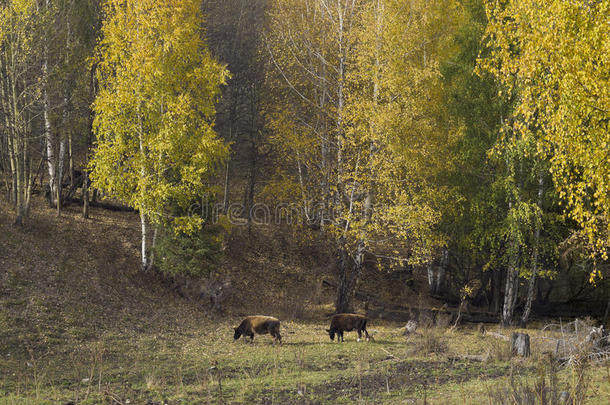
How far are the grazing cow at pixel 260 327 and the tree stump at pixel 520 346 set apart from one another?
6.16 metres

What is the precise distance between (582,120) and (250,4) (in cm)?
3090

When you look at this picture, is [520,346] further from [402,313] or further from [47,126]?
[47,126]

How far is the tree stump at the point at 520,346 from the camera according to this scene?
1251 cm

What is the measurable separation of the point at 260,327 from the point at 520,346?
272 inches

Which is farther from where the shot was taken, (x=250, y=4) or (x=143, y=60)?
(x=250, y=4)

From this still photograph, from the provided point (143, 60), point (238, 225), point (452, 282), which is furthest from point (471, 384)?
point (238, 225)

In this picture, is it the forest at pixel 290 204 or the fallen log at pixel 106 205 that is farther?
the fallen log at pixel 106 205

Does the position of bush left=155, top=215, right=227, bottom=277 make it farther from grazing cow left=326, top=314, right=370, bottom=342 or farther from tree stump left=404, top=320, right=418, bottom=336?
tree stump left=404, top=320, right=418, bottom=336

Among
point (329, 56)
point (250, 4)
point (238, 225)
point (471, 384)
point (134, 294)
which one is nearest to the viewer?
point (471, 384)

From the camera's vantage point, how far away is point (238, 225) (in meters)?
28.9

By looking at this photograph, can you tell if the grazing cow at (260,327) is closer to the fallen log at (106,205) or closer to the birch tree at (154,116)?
the birch tree at (154,116)

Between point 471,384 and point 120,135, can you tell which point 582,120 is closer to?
point 471,384

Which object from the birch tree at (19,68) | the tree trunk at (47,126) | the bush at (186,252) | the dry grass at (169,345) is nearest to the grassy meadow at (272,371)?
the dry grass at (169,345)

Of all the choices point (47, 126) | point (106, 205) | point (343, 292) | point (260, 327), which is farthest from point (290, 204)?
point (47, 126)
